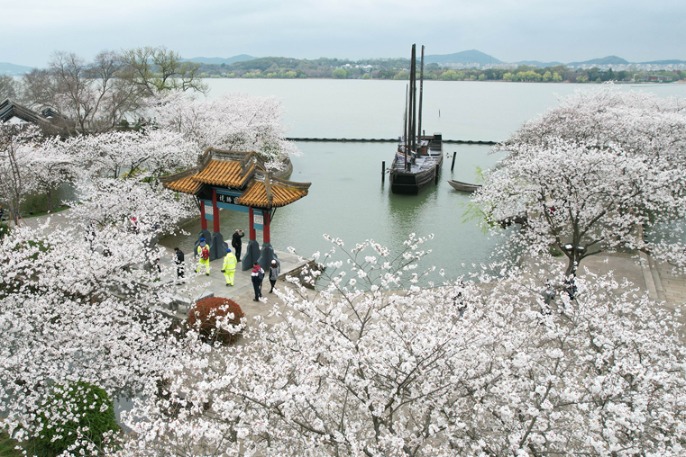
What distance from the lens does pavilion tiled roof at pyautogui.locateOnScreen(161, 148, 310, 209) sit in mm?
18141

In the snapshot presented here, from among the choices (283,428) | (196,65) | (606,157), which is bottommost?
(283,428)

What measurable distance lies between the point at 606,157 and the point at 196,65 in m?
48.0

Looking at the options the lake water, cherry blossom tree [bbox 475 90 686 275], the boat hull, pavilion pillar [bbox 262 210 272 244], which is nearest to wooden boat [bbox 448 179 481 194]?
the lake water

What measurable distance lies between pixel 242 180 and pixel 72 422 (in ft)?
36.0

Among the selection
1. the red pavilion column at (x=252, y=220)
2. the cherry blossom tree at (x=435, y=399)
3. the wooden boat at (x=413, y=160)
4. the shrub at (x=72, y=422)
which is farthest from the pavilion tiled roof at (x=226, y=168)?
the wooden boat at (x=413, y=160)

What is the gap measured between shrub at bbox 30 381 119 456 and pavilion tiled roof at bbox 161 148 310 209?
9.75 metres

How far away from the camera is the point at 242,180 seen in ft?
60.7

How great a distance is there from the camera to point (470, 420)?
717 centimetres

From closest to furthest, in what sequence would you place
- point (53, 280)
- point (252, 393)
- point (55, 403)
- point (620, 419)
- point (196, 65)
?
point (620, 419)
point (252, 393)
point (55, 403)
point (53, 280)
point (196, 65)

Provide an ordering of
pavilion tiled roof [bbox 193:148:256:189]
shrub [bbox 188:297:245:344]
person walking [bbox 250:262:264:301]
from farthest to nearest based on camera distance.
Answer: pavilion tiled roof [bbox 193:148:256:189]
person walking [bbox 250:262:264:301]
shrub [bbox 188:297:245:344]

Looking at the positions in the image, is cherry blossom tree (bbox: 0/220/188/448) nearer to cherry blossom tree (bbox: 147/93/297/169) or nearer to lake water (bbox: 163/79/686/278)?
lake water (bbox: 163/79/686/278)

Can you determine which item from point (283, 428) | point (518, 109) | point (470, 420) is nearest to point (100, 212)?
point (283, 428)

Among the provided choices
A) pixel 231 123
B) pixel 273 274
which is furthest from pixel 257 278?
pixel 231 123

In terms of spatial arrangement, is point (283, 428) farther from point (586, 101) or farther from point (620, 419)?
point (586, 101)
